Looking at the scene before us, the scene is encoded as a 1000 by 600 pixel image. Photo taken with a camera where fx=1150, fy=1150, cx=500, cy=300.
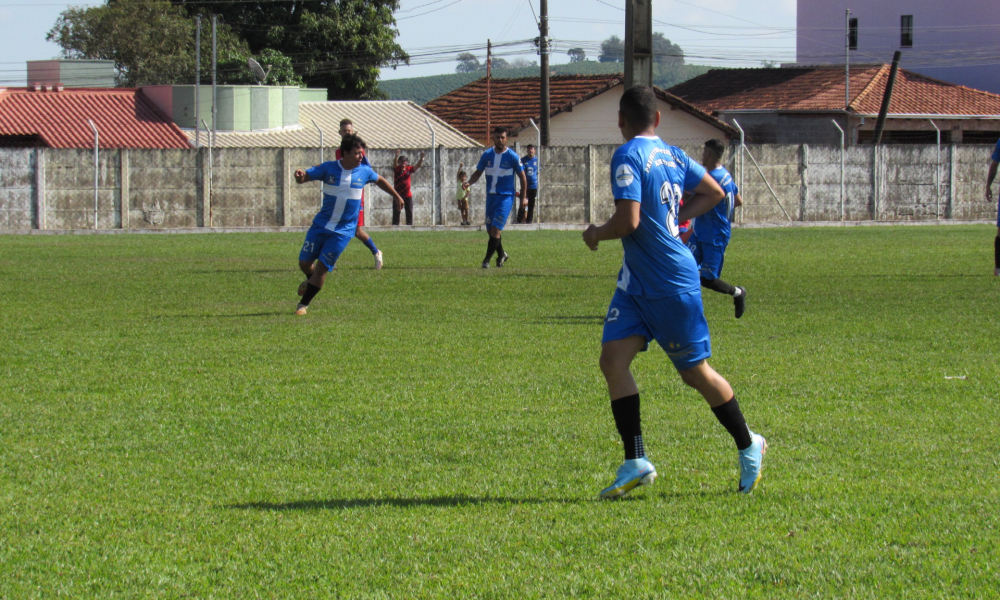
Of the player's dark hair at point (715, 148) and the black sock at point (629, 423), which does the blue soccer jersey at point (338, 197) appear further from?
the black sock at point (629, 423)

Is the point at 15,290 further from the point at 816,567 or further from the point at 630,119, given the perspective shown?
the point at 816,567

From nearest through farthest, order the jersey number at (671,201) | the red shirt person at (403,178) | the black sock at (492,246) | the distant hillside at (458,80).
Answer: the jersey number at (671,201)
the black sock at (492,246)
the red shirt person at (403,178)
the distant hillside at (458,80)

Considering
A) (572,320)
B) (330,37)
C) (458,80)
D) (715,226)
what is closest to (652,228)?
(572,320)

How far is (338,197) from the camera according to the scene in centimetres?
1221

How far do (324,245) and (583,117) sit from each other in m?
37.0

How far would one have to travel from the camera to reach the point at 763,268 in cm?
1719

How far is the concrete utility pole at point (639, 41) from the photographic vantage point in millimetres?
17859

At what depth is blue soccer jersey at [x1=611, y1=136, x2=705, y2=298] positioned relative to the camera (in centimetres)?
493

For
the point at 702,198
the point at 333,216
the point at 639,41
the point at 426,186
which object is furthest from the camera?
the point at 426,186

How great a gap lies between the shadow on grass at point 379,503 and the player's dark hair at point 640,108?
1687 millimetres

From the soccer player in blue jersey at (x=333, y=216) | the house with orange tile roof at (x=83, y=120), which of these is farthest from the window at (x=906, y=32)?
the soccer player in blue jersey at (x=333, y=216)

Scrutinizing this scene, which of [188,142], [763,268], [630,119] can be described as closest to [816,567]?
[630,119]

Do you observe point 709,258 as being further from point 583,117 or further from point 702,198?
point 583,117

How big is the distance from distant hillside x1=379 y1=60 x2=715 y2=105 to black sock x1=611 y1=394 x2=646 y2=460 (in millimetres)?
139738
